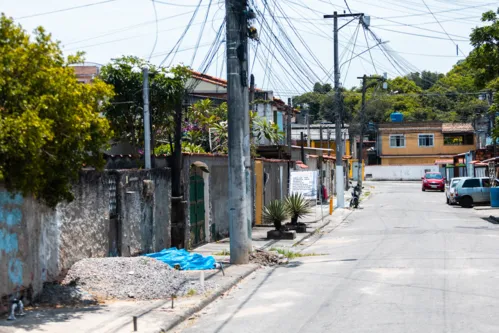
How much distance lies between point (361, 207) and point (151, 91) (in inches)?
961

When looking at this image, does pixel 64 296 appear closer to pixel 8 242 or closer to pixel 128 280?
pixel 128 280

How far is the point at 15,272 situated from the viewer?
10.7 meters

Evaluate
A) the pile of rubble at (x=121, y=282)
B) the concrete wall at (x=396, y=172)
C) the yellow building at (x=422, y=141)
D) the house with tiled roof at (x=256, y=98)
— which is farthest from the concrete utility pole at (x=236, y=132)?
the concrete wall at (x=396, y=172)

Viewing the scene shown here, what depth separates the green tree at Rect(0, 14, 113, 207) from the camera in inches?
369

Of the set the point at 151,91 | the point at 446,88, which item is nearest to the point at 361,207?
the point at 151,91

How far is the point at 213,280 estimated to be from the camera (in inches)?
560

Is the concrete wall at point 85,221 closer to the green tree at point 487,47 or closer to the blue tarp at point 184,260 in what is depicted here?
the blue tarp at point 184,260

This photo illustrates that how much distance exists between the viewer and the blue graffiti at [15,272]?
1056cm

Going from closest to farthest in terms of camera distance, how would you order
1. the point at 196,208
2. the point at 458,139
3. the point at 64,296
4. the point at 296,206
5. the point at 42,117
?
the point at 42,117 < the point at 64,296 < the point at 196,208 < the point at 296,206 < the point at 458,139

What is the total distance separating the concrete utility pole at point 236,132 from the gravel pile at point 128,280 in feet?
10.2

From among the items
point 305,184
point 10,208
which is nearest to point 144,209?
point 10,208

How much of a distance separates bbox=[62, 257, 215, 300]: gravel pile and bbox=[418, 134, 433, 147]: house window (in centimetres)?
7955

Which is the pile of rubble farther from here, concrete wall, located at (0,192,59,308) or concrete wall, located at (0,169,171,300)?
concrete wall, located at (0,192,59,308)

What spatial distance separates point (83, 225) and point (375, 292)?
5.47 meters
